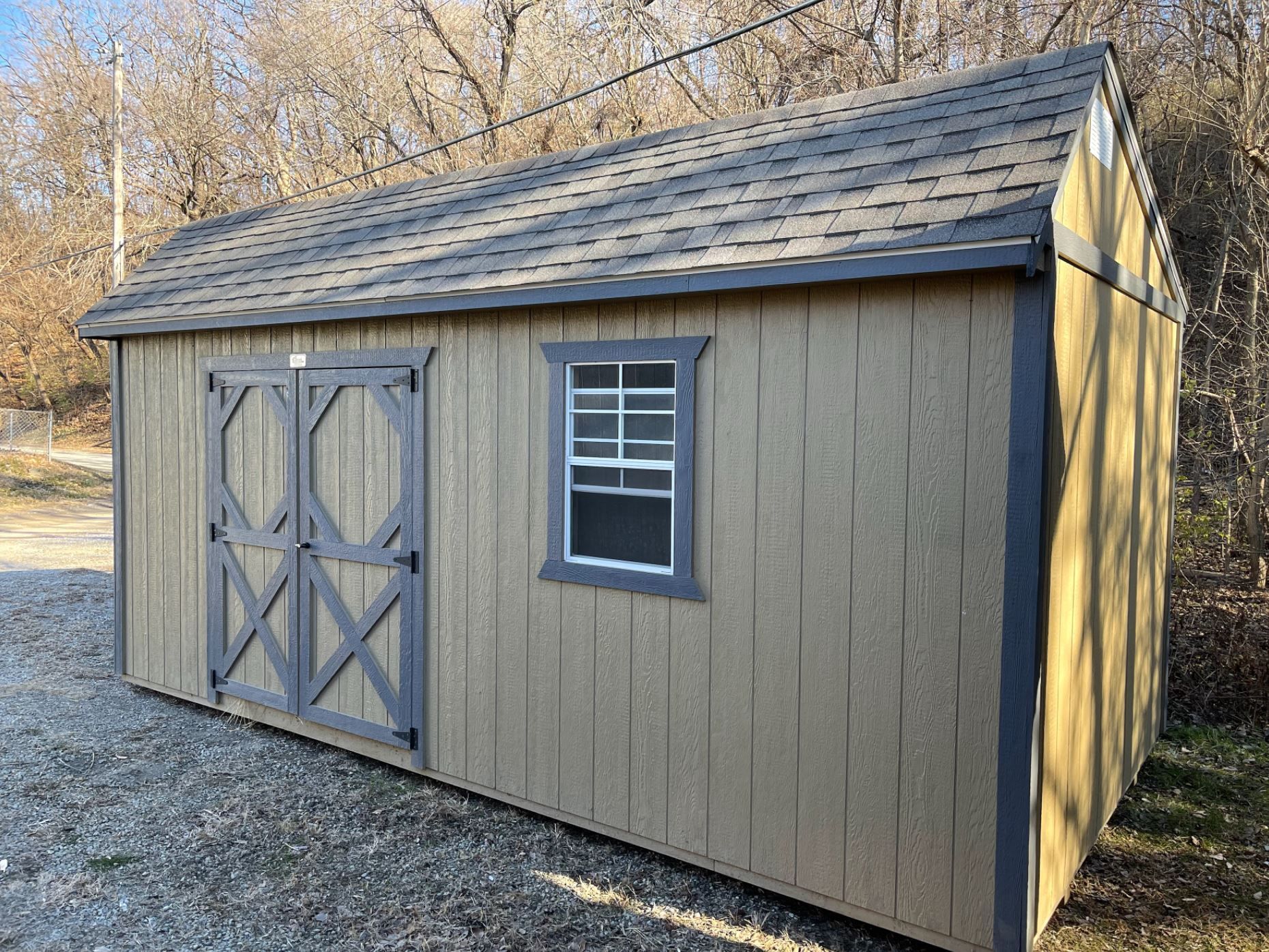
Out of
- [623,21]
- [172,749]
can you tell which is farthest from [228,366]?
[623,21]

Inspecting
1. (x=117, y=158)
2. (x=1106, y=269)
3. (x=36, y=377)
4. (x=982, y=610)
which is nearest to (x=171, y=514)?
(x=982, y=610)

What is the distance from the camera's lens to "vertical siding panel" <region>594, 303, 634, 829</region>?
169 inches

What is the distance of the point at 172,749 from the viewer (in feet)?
18.7

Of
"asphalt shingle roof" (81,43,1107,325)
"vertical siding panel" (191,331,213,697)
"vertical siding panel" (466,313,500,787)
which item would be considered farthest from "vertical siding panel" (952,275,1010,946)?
"vertical siding panel" (191,331,213,697)

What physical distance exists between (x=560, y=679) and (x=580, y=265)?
1889mm

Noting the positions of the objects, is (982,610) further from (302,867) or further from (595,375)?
(302,867)

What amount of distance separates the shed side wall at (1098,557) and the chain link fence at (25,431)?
23.9 meters

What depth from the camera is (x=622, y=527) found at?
171 inches

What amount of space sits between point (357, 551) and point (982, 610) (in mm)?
3392

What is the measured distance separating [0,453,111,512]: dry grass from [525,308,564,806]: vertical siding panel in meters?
17.0

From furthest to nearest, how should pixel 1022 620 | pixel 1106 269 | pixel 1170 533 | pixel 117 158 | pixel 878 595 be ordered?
pixel 117 158
pixel 1170 533
pixel 1106 269
pixel 878 595
pixel 1022 620

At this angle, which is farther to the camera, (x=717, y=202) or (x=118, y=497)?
(x=118, y=497)

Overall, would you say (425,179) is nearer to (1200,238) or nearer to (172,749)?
(172,749)

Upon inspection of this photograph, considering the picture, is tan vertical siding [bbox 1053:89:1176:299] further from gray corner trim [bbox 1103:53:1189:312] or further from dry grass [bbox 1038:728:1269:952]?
dry grass [bbox 1038:728:1269:952]
